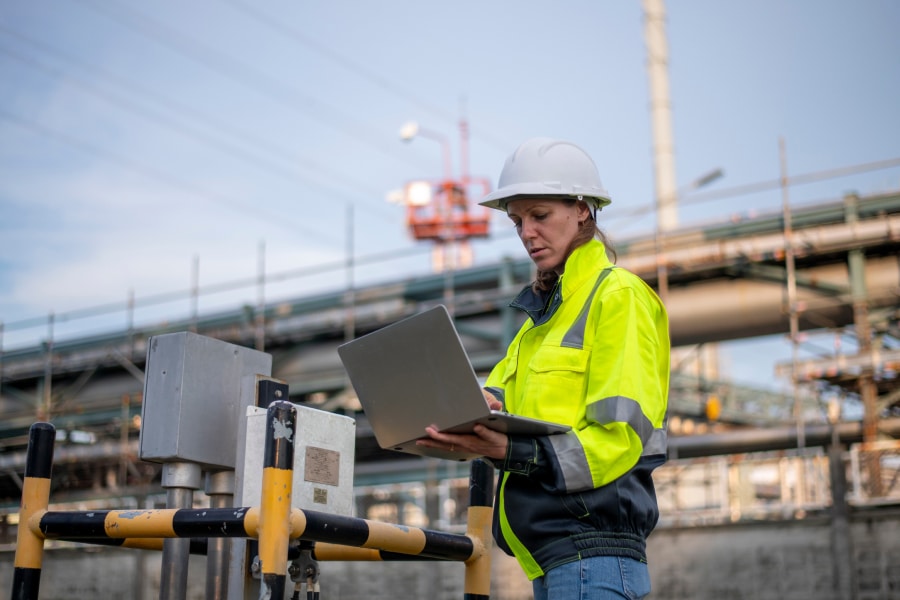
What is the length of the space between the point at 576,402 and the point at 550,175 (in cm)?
63

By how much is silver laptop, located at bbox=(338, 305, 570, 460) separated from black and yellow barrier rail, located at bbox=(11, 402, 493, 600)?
23cm

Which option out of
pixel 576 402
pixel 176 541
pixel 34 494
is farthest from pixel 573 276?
pixel 34 494

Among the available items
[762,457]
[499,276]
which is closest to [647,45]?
[499,276]

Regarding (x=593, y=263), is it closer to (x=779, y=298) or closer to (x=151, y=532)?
(x=151, y=532)

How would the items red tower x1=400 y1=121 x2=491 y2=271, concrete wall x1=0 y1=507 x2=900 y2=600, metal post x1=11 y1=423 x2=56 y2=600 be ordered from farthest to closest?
1. red tower x1=400 y1=121 x2=491 y2=271
2. concrete wall x1=0 y1=507 x2=900 y2=600
3. metal post x1=11 y1=423 x2=56 y2=600

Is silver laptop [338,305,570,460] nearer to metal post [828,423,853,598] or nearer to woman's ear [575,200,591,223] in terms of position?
woman's ear [575,200,591,223]

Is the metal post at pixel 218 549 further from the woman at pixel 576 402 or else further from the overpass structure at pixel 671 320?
the overpass structure at pixel 671 320

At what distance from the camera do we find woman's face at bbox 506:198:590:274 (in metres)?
3.07

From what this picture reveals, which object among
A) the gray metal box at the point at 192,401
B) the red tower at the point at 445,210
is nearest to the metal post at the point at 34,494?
the gray metal box at the point at 192,401

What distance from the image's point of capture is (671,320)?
15.8 metres

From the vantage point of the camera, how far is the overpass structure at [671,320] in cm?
1449

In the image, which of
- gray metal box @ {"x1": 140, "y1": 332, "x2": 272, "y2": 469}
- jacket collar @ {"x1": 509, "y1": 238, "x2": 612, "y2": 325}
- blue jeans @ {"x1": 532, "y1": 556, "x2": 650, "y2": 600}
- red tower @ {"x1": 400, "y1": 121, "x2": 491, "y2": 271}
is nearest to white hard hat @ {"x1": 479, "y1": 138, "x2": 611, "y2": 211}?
jacket collar @ {"x1": 509, "y1": 238, "x2": 612, "y2": 325}

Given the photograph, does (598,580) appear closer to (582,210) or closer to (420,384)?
(420,384)

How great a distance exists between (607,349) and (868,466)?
29.8 ft
